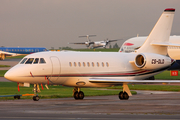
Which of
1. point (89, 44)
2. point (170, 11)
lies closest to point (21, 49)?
point (89, 44)

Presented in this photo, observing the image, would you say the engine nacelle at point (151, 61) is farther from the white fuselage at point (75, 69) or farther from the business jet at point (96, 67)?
the white fuselage at point (75, 69)

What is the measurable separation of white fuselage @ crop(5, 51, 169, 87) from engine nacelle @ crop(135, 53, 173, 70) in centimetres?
53

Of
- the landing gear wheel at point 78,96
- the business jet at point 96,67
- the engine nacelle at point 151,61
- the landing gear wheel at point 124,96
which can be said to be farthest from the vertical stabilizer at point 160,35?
the landing gear wheel at point 78,96

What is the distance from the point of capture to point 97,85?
25922 millimetres

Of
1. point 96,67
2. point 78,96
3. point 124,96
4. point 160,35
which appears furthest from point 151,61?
point 78,96

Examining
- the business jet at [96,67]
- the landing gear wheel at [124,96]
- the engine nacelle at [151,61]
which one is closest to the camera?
the business jet at [96,67]

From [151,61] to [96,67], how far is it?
410 centimetres

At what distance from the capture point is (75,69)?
25.2 meters

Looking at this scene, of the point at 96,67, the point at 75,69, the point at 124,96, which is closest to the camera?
the point at 75,69

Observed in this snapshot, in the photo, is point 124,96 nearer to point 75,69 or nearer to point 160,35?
point 75,69

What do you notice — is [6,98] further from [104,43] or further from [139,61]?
[104,43]

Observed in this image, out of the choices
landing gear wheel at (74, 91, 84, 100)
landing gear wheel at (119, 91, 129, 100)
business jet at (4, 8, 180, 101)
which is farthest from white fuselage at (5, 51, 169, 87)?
landing gear wheel at (119, 91, 129, 100)

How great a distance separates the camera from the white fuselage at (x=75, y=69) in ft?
77.3

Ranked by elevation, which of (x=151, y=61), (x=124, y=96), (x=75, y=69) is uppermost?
(x=151, y=61)
